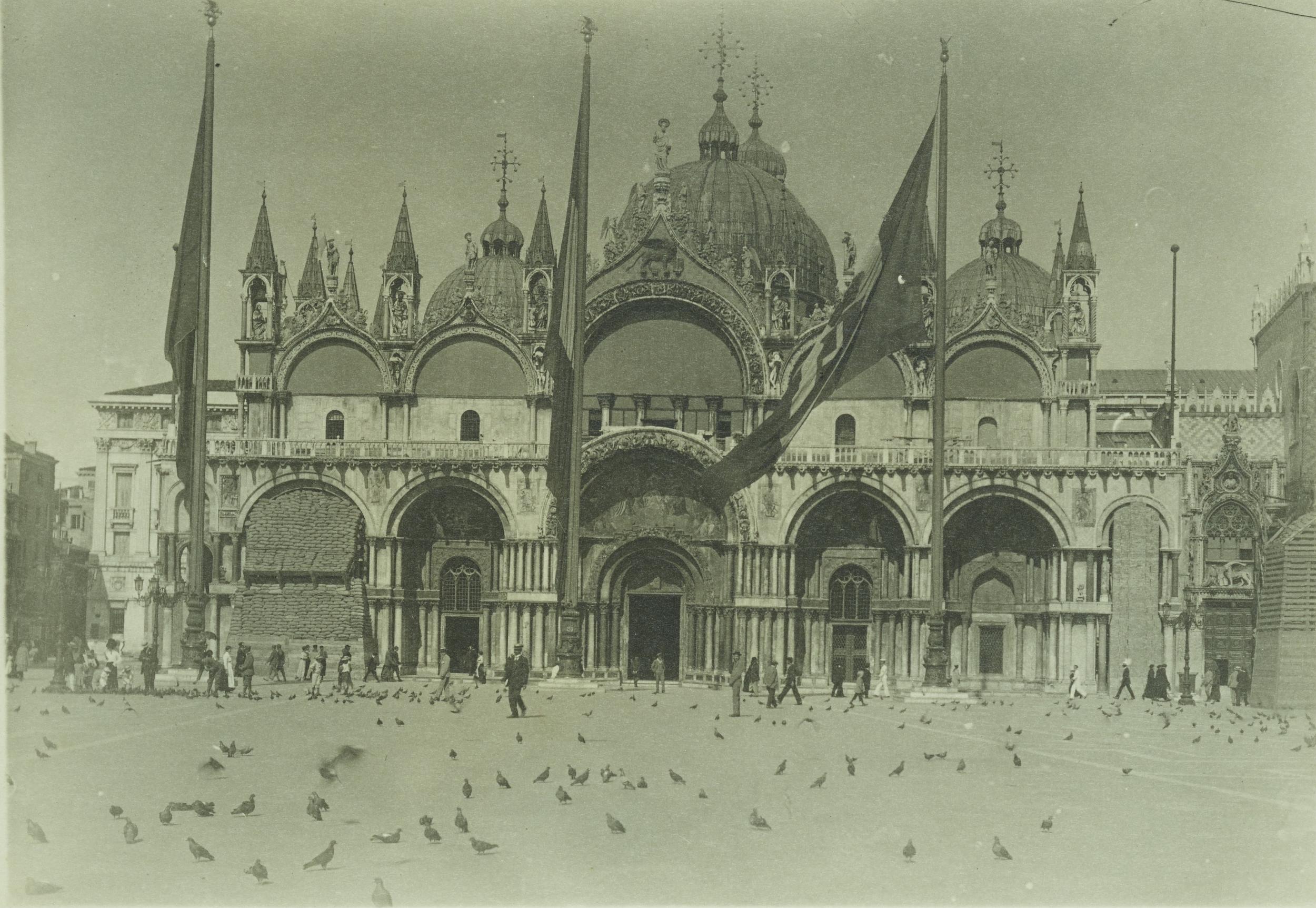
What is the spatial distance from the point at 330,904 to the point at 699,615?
37.7 metres

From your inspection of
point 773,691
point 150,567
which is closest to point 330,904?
point 773,691

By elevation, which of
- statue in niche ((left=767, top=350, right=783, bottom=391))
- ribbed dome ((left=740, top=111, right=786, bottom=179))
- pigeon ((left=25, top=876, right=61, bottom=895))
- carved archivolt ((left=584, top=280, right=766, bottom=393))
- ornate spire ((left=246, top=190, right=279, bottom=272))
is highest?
ribbed dome ((left=740, top=111, right=786, bottom=179))

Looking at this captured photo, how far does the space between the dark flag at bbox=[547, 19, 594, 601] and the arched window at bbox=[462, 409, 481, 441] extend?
2106 cm

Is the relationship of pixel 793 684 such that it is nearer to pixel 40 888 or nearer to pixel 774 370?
pixel 774 370

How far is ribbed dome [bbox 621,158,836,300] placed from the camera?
197ft

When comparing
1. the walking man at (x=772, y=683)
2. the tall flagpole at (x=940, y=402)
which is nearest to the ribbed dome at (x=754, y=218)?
the walking man at (x=772, y=683)

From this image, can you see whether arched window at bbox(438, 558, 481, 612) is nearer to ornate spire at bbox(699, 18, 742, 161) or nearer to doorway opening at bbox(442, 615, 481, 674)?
doorway opening at bbox(442, 615, 481, 674)

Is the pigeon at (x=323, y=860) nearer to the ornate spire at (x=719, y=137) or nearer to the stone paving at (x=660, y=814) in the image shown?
the stone paving at (x=660, y=814)

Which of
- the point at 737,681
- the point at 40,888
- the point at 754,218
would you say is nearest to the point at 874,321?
the point at 737,681

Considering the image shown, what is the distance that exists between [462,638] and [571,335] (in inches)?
894

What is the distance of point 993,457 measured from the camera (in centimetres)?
4791

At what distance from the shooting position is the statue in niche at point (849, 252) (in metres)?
49.3

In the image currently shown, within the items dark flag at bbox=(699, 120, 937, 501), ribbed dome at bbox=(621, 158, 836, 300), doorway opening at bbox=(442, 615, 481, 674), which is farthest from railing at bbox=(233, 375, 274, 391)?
dark flag at bbox=(699, 120, 937, 501)

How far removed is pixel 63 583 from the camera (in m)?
47.8
